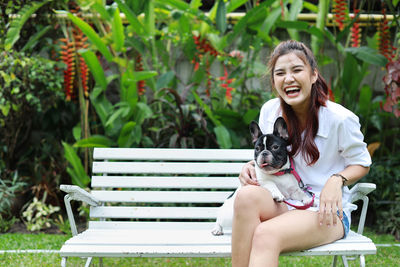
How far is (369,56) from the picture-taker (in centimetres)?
424

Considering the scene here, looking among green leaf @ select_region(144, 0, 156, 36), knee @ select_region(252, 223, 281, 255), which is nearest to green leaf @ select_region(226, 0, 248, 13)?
green leaf @ select_region(144, 0, 156, 36)

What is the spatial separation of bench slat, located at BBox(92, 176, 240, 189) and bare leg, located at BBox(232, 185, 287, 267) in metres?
→ 0.83

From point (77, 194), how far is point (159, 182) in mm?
660

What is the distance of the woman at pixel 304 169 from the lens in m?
2.10

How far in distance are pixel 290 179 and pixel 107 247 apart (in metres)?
0.96

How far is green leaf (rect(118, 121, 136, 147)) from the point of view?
407cm

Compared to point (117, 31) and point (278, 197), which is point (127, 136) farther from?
point (278, 197)

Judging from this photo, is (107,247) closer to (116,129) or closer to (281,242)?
(281,242)

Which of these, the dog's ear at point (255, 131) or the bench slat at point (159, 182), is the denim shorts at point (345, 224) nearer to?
the dog's ear at point (255, 131)

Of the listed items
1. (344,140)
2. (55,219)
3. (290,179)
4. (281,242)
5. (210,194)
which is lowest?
(55,219)

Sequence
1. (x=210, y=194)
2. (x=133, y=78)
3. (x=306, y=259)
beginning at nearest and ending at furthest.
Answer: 1. (x=210, y=194)
2. (x=306, y=259)
3. (x=133, y=78)

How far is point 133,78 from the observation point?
13.3 ft

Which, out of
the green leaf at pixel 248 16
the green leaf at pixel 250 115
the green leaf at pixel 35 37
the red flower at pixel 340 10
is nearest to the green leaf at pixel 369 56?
the red flower at pixel 340 10

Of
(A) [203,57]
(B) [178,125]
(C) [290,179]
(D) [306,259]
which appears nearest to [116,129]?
(B) [178,125]
